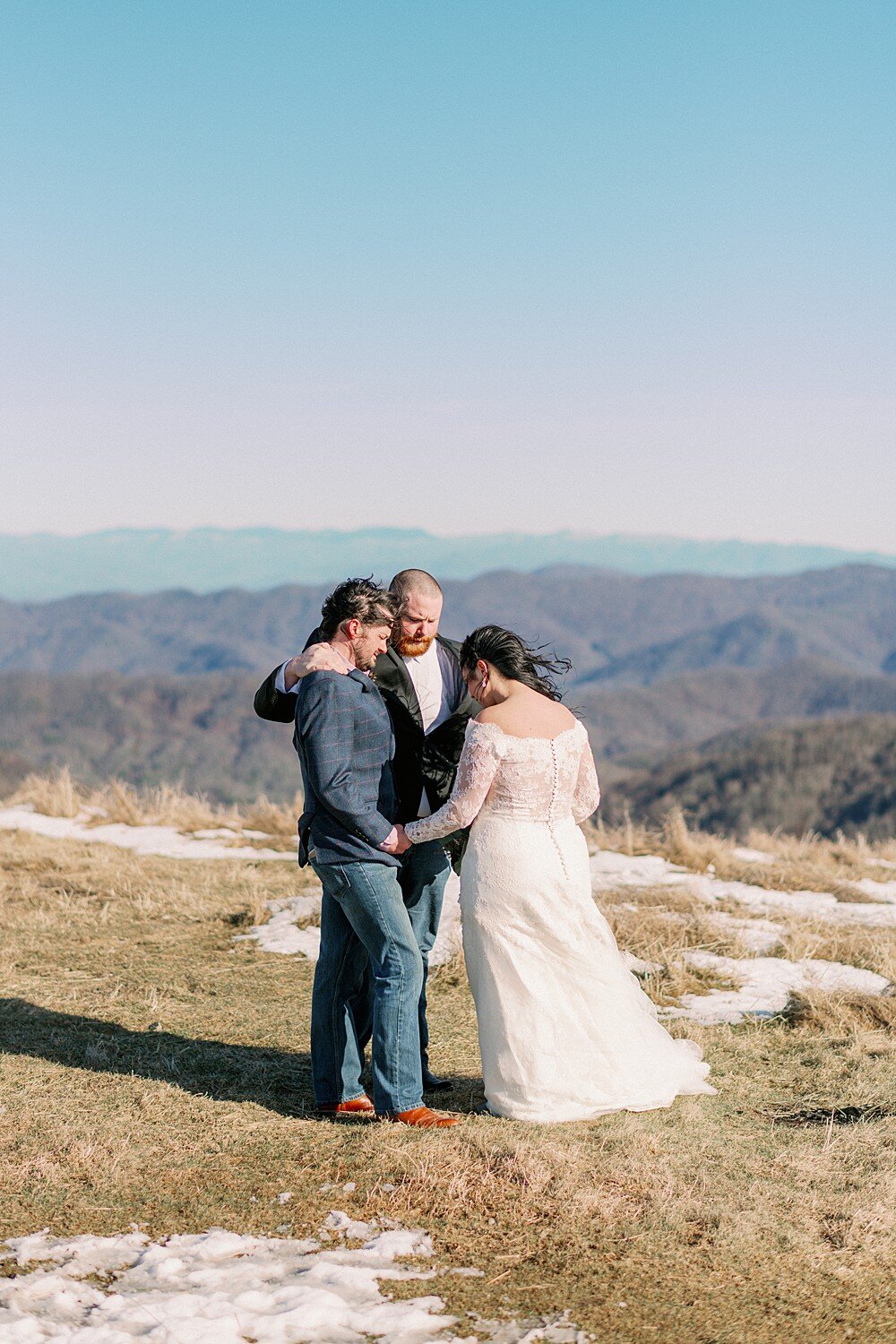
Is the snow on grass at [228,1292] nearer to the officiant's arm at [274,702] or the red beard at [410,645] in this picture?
the officiant's arm at [274,702]

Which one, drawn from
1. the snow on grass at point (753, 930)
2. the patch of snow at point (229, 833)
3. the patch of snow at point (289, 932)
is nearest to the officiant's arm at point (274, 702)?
the patch of snow at point (289, 932)

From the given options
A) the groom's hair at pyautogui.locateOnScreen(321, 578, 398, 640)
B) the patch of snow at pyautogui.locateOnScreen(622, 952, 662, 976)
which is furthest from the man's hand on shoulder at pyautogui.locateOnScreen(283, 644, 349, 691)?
the patch of snow at pyautogui.locateOnScreen(622, 952, 662, 976)

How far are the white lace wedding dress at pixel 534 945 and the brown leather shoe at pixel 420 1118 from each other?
244 mm

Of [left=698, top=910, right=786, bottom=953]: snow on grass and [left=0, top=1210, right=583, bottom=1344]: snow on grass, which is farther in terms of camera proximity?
[left=698, top=910, right=786, bottom=953]: snow on grass

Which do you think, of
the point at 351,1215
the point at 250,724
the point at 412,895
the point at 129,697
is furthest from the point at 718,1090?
the point at 129,697

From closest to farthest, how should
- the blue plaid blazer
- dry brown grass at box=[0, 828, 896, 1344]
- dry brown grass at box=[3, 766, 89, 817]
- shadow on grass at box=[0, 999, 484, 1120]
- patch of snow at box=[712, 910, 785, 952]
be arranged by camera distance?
dry brown grass at box=[0, 828, 896, 1344]
the blue plaid blazer
shadow on grass at box=[0, 999, 484, 1120]
patch of snow at box=[712, 910, 785, 952]
dry brown grass at box=[3, 766, 89, 817]

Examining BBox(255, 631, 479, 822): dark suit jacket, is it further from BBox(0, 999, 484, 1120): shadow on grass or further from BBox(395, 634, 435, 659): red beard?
BBox(0, 999, 484, 1120): shadow on grass

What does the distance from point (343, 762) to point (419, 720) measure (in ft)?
2.14

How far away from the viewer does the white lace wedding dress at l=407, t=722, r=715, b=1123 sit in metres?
4.91

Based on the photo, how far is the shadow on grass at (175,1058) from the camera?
5.44 m

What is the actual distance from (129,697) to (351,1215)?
178393 millimetres

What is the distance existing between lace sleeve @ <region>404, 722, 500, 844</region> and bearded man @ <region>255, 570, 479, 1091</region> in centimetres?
33

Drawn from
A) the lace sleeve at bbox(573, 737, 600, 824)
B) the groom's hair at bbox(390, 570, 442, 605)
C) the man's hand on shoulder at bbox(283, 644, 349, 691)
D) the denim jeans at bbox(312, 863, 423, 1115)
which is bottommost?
the denim jeans at bbox(312, 863, 423, 1115)

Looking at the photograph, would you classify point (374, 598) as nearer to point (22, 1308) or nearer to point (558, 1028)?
point (558, 1028)
